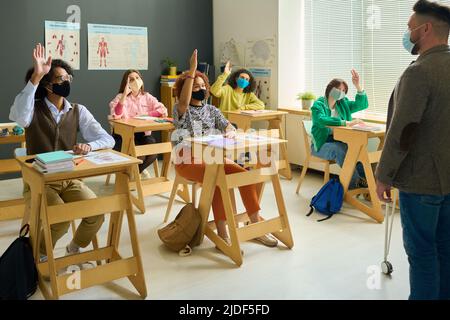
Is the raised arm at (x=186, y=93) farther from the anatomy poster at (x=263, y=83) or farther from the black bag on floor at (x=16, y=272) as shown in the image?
the anatomy poster at (x=263, y=83)

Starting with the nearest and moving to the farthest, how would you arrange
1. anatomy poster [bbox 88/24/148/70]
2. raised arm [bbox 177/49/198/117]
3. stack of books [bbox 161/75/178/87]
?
raised arm [bbox 177/49/198/117]
anatomy poster [bbox 88/24/148/70]
stack of books [bbox 161/75/178/87]

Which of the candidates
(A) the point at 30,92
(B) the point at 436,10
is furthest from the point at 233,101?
(B) the point at 436,10

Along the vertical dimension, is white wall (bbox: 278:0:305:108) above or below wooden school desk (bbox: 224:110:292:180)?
above

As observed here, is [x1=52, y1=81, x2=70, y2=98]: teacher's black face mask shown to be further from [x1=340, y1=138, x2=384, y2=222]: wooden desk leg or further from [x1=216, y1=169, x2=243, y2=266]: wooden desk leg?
[x1=340, y1=138, x2=384, y2=222]: wooden desk leg

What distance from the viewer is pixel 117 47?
5.71m

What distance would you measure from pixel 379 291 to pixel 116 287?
4.68 feet

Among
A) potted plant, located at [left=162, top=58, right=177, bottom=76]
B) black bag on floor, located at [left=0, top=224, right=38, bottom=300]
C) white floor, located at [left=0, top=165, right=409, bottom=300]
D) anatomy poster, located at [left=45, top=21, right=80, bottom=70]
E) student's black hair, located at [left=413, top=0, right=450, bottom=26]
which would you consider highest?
anatomy poster, located at [left=45, top=21, right=80, bottom=70]

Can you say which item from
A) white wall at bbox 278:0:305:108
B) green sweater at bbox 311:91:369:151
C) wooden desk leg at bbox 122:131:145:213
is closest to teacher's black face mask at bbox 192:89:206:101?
wooden desk leg at bbox 122:131:145:213

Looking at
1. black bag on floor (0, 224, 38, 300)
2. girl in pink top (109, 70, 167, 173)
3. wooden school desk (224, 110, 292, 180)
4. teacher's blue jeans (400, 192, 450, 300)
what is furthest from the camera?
wooden school desk (224, 110, 292, 180)

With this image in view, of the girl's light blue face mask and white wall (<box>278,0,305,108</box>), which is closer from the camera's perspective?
the girl's light blue face mask

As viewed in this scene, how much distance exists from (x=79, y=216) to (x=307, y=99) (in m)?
3.47

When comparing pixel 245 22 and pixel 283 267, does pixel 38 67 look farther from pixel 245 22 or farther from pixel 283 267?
pixel 245 22

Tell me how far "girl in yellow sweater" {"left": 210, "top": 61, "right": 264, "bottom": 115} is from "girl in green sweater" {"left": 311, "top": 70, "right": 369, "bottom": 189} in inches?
45.9

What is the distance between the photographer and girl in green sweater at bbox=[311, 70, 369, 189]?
13.8 feet
